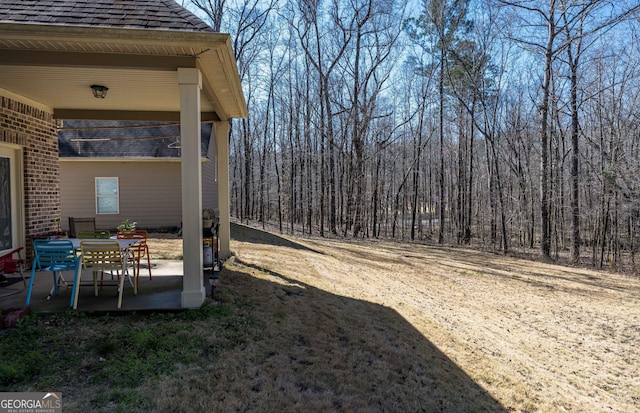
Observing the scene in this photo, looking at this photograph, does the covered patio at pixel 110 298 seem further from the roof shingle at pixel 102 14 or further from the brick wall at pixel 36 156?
the roof shingle at pixel 102 14

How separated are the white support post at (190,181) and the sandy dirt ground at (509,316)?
3.56ft

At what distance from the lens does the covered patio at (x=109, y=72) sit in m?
3.80

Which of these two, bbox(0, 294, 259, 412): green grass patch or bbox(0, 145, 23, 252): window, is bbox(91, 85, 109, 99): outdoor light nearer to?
bbox(0, 145, 23, 252): window

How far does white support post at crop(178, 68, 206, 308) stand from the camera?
4.23 m

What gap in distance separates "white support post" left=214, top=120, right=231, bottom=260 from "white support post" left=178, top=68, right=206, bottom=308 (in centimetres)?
297

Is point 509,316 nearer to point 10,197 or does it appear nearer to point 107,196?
point 10,197

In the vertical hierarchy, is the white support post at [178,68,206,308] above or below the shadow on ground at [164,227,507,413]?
above

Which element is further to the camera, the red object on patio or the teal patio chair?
the red object on patio

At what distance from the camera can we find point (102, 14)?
3971mm

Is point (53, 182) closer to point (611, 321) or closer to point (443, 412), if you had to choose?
point (443, 412)

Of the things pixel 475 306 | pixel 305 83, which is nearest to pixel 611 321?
pixel 475 306

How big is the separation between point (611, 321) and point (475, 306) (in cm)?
242

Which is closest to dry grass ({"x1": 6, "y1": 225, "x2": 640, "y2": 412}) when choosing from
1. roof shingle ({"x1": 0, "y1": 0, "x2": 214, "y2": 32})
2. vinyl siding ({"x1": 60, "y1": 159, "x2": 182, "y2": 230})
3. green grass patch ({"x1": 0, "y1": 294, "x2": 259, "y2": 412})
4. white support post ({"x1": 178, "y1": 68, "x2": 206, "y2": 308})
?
green grass patch ({"x1": 0, "y1": 294, "x2": 259, "y2": 412})

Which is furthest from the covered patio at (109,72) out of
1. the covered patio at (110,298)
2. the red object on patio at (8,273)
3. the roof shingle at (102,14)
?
the red object on patio at (8,273)
